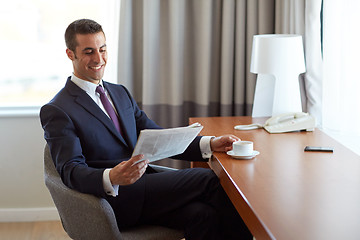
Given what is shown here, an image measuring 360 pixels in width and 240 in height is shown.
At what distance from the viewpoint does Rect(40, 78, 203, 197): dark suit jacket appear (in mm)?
2086

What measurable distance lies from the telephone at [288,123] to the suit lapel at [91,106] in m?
0.74

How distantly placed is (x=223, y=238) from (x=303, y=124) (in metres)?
0.77

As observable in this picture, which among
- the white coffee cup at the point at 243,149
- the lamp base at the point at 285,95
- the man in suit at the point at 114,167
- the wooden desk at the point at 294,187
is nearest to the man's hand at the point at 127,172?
Result: the man in suit at the point at 114,167

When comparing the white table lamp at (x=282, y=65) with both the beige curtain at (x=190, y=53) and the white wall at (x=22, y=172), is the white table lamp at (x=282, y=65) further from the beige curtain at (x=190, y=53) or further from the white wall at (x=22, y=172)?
the white wall at (x=22, y=172)

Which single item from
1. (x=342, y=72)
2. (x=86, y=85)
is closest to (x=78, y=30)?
(x=86, y=85)

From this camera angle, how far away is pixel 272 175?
199 centimetres

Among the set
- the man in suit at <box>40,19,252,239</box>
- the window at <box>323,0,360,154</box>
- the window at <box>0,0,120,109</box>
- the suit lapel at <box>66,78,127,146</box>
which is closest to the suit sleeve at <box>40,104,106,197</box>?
the man in suit at <box>40,19,252,239</box>

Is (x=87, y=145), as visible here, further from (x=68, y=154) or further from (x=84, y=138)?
(x=68, y=154)

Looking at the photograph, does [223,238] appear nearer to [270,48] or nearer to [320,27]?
[270,48]

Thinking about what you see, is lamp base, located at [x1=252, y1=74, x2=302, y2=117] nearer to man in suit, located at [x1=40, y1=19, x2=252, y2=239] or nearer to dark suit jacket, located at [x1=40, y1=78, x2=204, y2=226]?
man in suit, located at [x1=40, y1=19, x2=252, y2=239]

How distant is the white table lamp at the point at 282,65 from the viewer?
111 inches

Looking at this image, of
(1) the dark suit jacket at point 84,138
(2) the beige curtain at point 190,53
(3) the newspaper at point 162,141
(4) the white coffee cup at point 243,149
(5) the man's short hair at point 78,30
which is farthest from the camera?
(2) the beige curtain at point 190,53

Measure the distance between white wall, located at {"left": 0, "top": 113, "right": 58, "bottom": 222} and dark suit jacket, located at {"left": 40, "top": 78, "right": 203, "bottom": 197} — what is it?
51.7 inches

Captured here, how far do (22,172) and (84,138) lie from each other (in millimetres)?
1611
